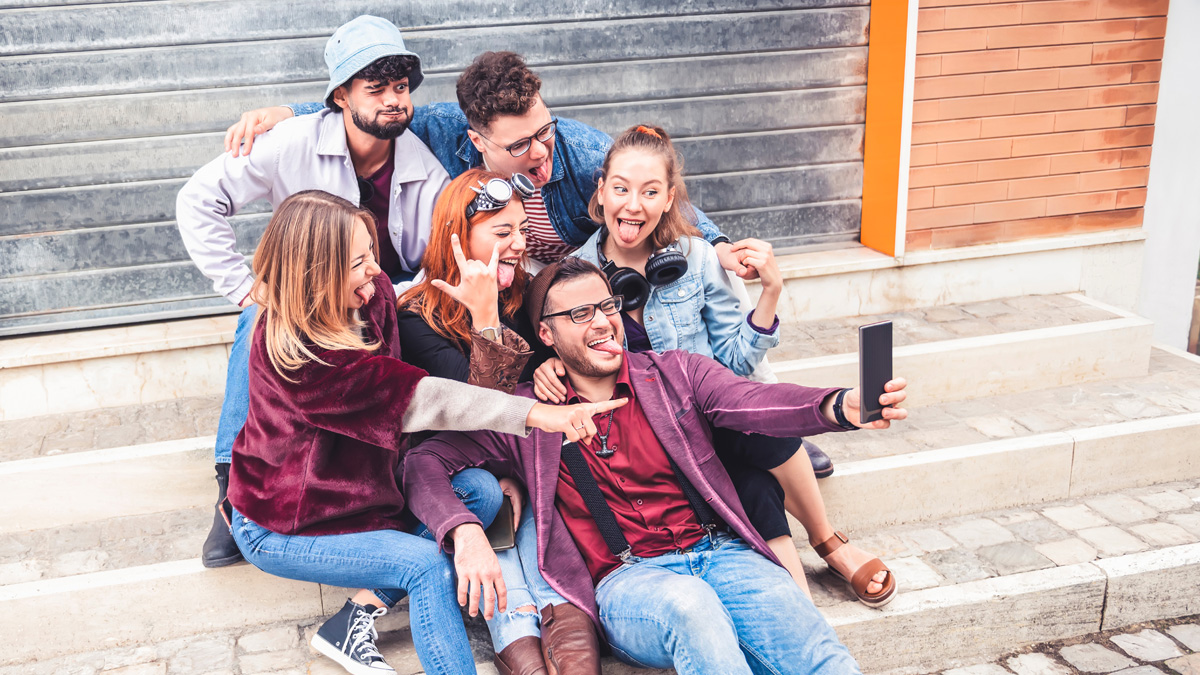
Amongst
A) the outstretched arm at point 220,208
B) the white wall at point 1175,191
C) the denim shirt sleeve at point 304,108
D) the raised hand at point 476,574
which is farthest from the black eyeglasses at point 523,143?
the white wall at point 1175,191

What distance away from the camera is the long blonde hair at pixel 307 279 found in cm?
279

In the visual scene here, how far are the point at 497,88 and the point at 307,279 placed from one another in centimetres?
110

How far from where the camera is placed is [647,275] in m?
3.48

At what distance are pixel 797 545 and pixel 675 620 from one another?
1290 mm

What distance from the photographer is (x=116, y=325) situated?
5035 millimetres

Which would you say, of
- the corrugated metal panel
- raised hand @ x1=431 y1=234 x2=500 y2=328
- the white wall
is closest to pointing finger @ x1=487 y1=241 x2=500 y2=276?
raised hand @ x1=431 y1=234 x2=500 y2=328

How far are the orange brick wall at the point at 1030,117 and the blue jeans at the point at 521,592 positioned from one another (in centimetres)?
339

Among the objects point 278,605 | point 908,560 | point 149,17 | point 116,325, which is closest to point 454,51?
point 149,17

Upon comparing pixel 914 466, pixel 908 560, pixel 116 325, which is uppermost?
pixel 116 325

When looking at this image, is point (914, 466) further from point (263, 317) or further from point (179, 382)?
point (179, 382)

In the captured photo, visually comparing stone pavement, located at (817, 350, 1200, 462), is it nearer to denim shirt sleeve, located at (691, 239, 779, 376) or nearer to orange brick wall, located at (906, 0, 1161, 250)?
denim shirt sleeve, located at (691, 239, 779, 376)

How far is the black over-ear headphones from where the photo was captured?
3439 millimetres

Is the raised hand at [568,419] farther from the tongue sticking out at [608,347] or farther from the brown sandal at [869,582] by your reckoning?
the brown sandal at [869,582]

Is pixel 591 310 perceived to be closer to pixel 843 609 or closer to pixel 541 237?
pixel 541 237
